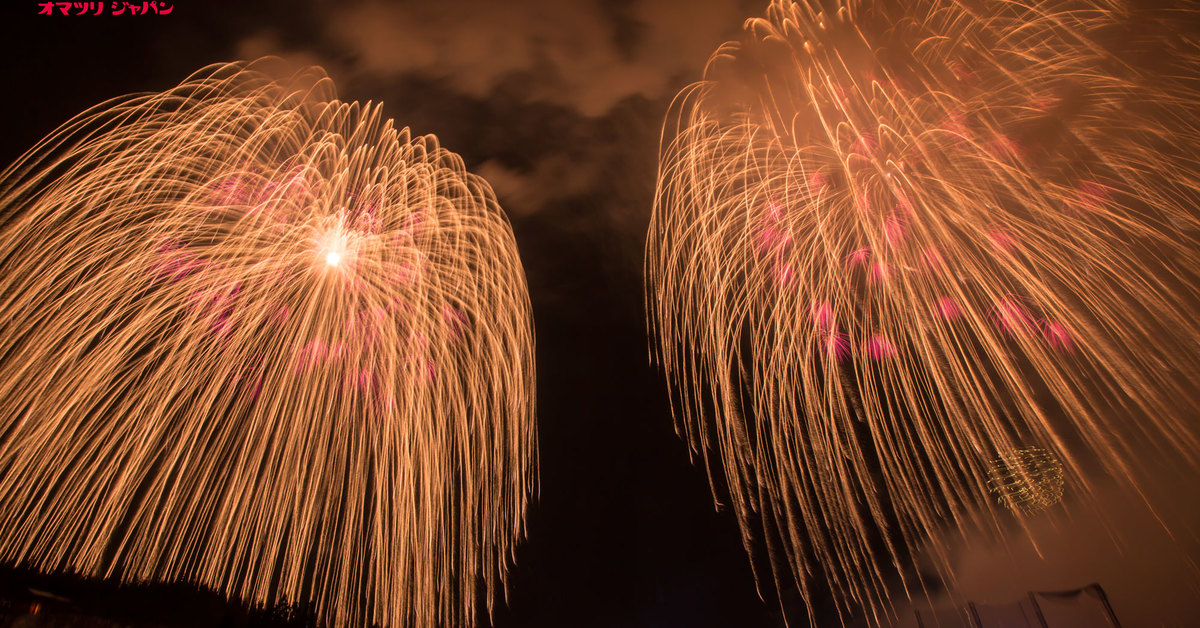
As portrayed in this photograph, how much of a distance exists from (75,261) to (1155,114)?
23238 millimetres

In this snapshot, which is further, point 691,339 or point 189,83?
point 691,339

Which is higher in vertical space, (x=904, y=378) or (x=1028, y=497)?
(x=904, y=378)

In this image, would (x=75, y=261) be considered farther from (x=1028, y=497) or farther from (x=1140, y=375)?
(x=1028, y=497)

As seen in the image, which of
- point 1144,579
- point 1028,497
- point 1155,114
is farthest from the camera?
point 1144,579

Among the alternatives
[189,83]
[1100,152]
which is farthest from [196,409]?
[1100,152]

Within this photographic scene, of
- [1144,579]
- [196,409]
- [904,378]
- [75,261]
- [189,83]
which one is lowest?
[1144,579]

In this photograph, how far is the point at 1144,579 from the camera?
65.5 feet

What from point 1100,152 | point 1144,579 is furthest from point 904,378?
point 1144,579

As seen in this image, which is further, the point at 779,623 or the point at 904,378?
the point at 779,623

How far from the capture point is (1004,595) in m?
27.0

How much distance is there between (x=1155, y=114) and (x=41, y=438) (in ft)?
79.0

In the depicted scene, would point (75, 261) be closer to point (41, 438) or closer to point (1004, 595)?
point (41, 438)

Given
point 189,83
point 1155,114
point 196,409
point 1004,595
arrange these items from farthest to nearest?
point 1004,595, point 196,409, point 189,83, point 1155,114

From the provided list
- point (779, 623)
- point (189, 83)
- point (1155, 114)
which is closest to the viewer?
point (1155, 114)
